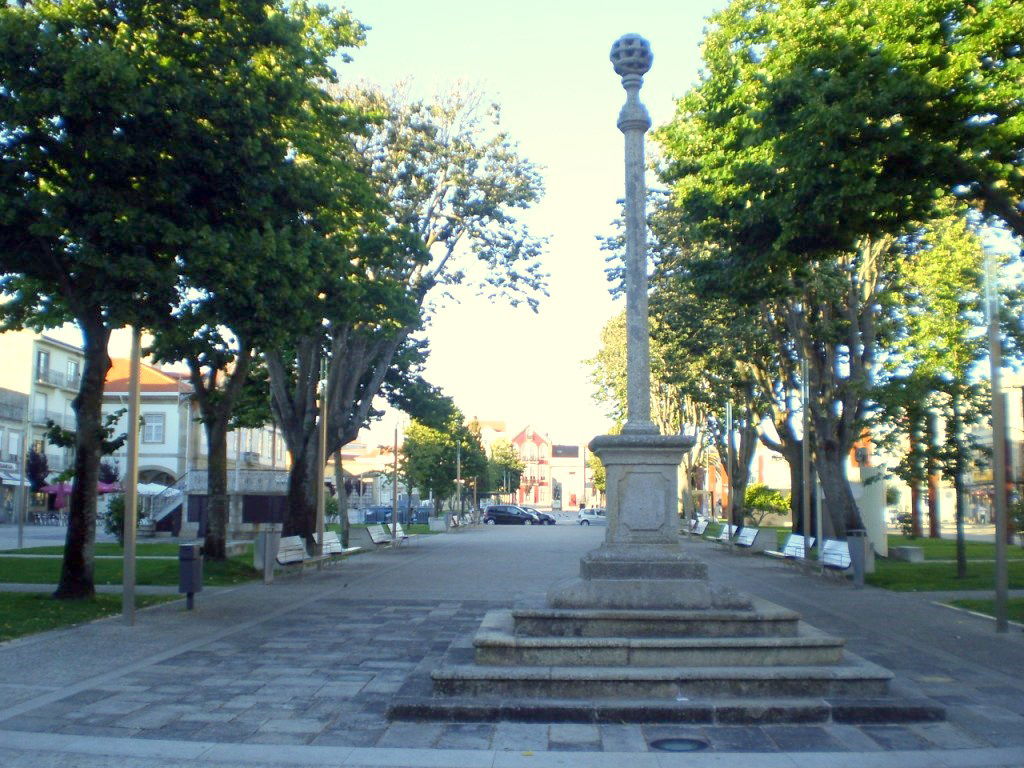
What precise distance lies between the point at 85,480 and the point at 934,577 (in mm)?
16816

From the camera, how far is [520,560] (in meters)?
30.5

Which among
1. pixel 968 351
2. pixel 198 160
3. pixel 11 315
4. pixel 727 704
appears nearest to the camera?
pixel 727 704

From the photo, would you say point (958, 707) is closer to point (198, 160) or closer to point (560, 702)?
point (560, 702)

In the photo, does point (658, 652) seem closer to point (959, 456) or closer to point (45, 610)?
point (45, 610)

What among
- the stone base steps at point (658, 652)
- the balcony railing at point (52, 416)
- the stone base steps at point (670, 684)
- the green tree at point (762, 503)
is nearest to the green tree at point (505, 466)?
the balcony railing at point (52, 416)

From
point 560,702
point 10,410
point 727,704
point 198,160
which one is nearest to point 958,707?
point 727,704

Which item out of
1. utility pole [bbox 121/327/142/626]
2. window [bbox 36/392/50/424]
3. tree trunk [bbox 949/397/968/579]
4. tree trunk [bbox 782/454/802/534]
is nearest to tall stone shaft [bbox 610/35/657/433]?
utility pole [bbox 121/327/142/626]

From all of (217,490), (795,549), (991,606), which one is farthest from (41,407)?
(991,606)

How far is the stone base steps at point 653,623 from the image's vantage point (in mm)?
10023

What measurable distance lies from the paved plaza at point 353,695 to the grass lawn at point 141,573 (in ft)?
14.4

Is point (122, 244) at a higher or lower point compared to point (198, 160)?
lower

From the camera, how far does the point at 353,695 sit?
9.68 metres

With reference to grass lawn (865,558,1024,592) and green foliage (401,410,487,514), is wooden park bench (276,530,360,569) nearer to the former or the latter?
grass lawn (865,558,1024,592)

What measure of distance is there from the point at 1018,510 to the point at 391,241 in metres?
13.6
